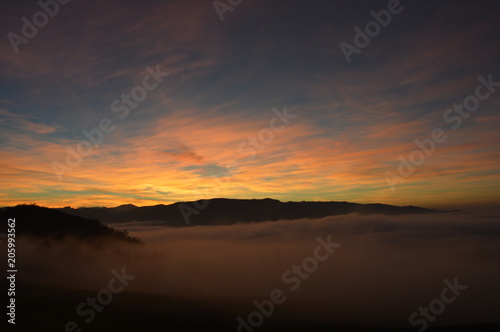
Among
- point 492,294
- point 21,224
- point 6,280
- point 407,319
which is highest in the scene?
point 21,224

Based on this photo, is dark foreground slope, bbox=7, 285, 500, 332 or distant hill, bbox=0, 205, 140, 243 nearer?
dark foreground slope, bbox=7, 285, 500, 332

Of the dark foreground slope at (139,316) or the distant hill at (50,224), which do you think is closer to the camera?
the dark foreground slope at (139,316)

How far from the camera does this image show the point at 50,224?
70.1 metres

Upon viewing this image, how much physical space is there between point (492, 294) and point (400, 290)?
40920 mm

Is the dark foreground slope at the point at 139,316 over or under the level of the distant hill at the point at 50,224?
under

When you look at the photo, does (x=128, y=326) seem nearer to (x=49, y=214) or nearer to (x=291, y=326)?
(x=291, y=326)

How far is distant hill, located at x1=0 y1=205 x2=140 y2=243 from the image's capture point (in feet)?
220

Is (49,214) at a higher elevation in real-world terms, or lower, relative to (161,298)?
higher

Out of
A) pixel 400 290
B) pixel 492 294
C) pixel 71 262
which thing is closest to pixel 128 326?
pixel 71 262

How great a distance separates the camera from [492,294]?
110688 mm

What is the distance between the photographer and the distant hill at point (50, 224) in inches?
2640

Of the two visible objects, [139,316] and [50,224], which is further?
[50,224]

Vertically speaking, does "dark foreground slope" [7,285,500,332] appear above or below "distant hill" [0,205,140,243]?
below

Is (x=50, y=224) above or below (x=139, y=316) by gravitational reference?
above
